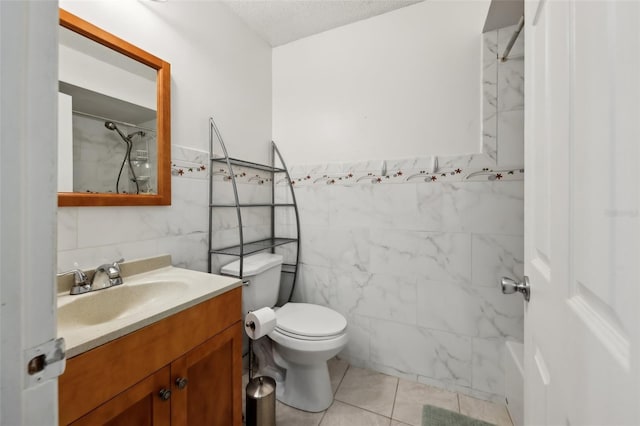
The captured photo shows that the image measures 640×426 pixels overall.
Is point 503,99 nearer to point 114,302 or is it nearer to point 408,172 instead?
point 408,172

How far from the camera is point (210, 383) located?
1.01 meters

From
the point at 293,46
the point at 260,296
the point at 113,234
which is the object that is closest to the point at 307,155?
the point at 293,46

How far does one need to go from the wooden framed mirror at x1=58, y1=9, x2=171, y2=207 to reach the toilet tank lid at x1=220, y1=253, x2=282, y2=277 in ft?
1.61

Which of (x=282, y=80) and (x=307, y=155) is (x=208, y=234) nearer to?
(x=307, y=155)

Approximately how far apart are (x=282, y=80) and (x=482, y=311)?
2.08 meters

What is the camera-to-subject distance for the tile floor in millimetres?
1364

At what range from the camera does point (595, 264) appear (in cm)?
37

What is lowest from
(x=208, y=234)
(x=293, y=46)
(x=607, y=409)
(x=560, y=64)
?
(x=607, y=409)

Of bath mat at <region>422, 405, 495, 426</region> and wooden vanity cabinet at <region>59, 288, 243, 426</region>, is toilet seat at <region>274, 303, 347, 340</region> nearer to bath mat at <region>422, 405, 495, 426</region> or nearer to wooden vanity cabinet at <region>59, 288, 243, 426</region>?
wooden vanity cabinet at <region>59, 288, 243, 426</region>

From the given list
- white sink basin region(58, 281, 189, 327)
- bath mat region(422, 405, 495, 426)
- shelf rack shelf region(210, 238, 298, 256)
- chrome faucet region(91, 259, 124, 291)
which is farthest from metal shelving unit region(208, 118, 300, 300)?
bath mat region(422, 405, 495, 426)

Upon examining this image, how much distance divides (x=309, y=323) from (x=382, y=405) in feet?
2.01

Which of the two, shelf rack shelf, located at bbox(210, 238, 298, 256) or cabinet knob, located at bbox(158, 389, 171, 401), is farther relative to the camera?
shelf rack shelf, located at bbox(210, 238, 298, 256)

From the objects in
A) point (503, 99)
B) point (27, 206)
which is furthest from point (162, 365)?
point (503, 99)

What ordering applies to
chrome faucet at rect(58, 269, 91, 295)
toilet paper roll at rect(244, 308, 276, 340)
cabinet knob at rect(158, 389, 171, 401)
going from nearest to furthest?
cabinet knob at rect(158, 389, 171, 401)
chrome faucet at rect(58, 269, 91, 295)
toilet paper roll at rect(244, 308, 276, 340)
